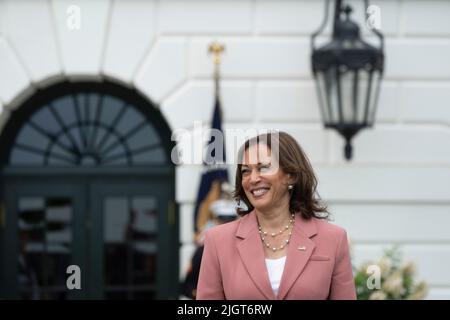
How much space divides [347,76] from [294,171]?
12.2ft

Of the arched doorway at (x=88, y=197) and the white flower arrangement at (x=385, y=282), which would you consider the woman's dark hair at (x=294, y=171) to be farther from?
the arched doorway at (x=88, y=197)

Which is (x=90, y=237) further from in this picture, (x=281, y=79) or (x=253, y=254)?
(x=253, y=254)

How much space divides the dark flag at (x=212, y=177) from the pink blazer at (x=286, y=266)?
12.1 feet

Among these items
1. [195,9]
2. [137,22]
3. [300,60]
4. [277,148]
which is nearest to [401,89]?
[300,60]

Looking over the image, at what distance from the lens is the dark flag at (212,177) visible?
22.4 feet

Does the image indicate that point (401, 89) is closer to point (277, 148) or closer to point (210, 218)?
point (210, 218)

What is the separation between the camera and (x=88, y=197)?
734 centimetres

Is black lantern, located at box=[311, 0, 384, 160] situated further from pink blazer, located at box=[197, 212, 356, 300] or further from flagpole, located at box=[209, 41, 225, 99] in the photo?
pink blazer, located at box=[197, 212, 356, 300]

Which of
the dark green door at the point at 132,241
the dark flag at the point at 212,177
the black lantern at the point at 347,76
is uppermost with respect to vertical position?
the black lantern at the point at 347,76

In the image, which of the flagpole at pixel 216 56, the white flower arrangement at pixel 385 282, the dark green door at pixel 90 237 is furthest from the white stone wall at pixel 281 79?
the white flower arrangement at pixel 385 282

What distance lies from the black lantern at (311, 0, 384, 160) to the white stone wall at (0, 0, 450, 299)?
0.91 ft

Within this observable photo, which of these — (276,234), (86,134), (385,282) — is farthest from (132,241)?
(276,234)
